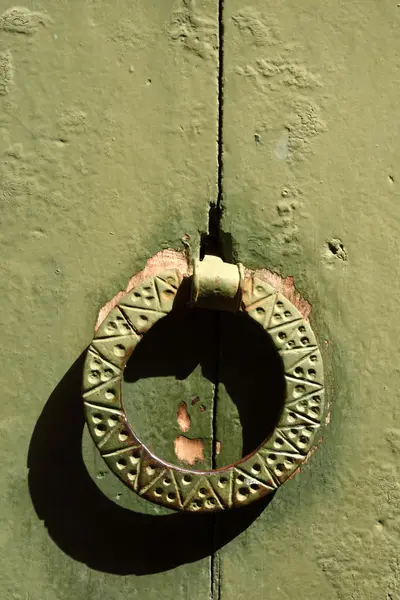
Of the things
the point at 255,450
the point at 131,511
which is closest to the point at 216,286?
the point at 255,450

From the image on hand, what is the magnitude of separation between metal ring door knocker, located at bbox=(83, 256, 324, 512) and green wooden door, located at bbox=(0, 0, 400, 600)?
0.10m

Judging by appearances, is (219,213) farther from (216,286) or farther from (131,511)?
(131,511)

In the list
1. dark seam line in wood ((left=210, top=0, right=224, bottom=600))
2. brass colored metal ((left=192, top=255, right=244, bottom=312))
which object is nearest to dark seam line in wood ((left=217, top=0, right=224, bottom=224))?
dark seam line in wood ((left=210, top=0, right=224, bottom=600))

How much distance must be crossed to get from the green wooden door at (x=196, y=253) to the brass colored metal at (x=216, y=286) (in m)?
0.11

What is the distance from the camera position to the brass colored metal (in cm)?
124

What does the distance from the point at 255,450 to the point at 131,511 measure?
0.27m

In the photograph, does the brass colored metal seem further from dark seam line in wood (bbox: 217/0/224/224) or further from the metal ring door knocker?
dark seam line in wood (bbox: 217/0/224/224)

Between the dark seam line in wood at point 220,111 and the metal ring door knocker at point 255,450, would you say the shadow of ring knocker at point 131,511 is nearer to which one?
the metal ring door knocker at point 255,450

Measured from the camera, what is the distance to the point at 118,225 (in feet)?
4.43

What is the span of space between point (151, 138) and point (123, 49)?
0.61ft

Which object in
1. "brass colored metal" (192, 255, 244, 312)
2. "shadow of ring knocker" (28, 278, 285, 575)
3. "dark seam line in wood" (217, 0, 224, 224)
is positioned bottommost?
"shadow of ring knocker" (28, 278, 285, 575)

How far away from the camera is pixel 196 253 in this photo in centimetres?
137

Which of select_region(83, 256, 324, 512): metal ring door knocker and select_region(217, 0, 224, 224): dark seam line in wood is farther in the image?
select_region(217, 0, 224, 224): dark seam line in wood

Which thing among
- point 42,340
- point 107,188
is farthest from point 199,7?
point 42,340
